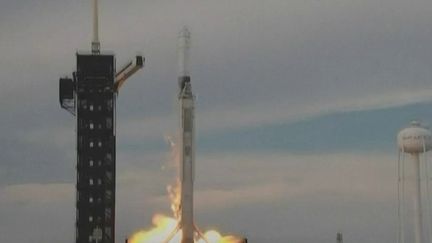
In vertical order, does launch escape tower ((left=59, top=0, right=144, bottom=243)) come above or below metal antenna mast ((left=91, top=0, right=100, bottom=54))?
below

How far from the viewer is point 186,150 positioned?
4424 inches

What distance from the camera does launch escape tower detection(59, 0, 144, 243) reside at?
444ft

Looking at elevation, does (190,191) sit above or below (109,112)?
below

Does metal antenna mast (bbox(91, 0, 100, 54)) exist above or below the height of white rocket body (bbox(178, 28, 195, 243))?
above

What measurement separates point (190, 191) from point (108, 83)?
30.8 metres

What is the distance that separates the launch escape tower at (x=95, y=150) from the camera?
135m

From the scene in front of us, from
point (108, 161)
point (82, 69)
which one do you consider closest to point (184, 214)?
point (108, 161)

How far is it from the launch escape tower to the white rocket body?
24764mm

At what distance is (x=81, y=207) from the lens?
136 m

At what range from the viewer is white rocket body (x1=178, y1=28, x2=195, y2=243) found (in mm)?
112312

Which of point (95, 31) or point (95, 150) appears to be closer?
point (95, 150)

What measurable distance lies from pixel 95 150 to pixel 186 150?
27608 millimetres

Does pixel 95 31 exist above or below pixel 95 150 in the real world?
above

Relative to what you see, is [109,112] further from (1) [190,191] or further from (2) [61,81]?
(1) [190,191]
